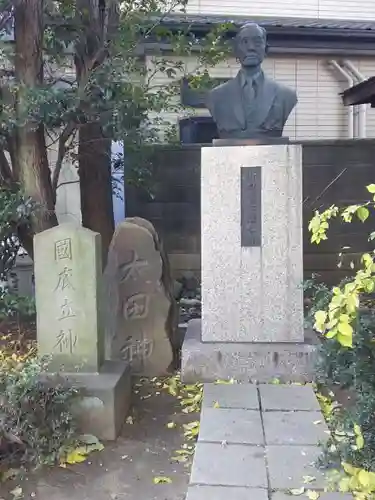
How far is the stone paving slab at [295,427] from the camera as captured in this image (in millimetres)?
3682

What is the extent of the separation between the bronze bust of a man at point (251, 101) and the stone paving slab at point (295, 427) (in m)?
2.23

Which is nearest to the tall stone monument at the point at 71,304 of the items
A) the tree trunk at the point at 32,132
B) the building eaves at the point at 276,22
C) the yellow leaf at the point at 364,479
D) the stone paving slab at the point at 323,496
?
the stone paving slab at the point at 323,496

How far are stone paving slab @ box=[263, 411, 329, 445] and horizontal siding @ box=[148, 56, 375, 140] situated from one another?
6.84 m

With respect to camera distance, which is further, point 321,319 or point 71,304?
point 71,304

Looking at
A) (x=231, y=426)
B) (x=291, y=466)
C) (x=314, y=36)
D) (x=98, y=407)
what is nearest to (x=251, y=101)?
(x=231, y=426)

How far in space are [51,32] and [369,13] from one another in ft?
23.6

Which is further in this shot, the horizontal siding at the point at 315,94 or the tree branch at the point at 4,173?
the horizontal siding at the point at 315,94

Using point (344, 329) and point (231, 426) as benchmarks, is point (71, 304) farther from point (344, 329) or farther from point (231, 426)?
point (344, 329)

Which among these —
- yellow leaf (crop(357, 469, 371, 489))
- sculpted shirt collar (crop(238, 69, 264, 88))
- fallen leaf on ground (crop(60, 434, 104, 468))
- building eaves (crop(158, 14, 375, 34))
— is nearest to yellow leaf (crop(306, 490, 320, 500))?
yellow leaf (crop(357, 469, 371, 489))

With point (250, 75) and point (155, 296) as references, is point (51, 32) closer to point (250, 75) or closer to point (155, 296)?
point (250, 75)

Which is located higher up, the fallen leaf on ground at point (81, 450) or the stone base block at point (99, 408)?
the stone base block at point (99, 408)

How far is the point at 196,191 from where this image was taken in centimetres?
852

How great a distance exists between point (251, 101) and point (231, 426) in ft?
8.62

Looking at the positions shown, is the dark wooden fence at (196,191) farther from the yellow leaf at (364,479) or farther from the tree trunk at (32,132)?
the yellow leaf at (364,479)
